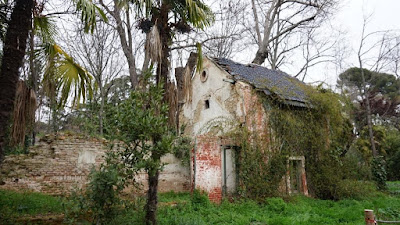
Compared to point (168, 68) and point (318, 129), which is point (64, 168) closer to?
point (168, 68)

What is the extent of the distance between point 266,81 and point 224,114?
2372 millimetres

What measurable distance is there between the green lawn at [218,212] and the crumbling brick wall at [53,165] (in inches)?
30.2

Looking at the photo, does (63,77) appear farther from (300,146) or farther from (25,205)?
(300,146)

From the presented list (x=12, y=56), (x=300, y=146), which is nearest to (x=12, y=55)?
(x=12, y=56)

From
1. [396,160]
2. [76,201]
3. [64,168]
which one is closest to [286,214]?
[76,201]

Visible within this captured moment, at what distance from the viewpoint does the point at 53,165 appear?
10328mm

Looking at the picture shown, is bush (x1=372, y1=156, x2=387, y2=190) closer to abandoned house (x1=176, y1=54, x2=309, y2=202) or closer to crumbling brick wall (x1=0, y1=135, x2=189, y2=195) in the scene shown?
abandoned house (x1=176, y1=54, x2=309, y2=202)

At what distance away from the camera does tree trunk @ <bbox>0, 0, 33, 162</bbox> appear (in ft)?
16.0

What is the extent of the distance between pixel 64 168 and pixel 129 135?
596 centimetres

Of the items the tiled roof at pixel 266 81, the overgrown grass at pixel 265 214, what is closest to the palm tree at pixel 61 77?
the overgrown grass at pixel 265 214

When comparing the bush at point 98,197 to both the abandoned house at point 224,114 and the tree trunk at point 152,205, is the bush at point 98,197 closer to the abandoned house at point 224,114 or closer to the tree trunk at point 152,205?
the tree trunk at point 152,205

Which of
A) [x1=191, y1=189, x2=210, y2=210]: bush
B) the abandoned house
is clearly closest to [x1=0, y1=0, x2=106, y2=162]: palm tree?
the abandoned house

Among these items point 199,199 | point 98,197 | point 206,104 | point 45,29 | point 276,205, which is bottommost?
point 276,205

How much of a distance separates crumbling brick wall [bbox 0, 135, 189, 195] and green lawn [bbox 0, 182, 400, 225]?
2.51ft
